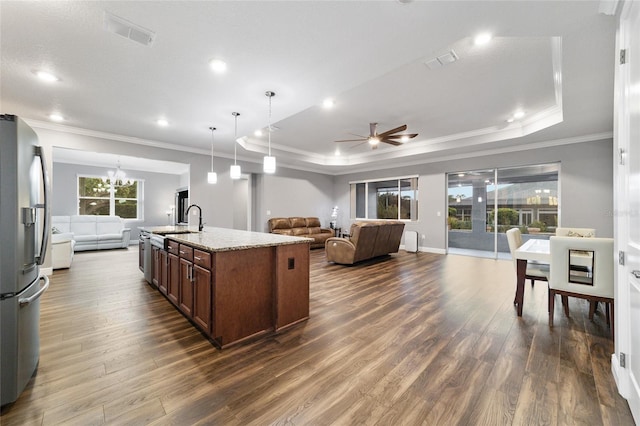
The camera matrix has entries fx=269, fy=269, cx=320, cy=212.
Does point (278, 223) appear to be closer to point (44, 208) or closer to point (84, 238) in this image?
point (84, 238)

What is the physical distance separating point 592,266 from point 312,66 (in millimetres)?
3364

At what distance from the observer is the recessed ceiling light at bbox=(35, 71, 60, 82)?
119 inches

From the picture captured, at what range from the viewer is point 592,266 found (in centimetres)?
255

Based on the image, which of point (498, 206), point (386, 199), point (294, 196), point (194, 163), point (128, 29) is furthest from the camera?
point (294, 196)

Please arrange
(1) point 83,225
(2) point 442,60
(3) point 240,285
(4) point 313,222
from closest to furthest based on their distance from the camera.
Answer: (3) point 240,285, (2) point 442,60, (1) point 83,225, (4) point 313,222

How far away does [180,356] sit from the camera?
2.17 meters

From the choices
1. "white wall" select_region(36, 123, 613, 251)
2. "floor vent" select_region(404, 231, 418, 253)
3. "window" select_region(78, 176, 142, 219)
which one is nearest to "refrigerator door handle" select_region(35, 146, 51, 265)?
"white wall" select_region(36, 123, 613, 251)

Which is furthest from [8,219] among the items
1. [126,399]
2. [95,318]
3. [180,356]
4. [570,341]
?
[570,341]

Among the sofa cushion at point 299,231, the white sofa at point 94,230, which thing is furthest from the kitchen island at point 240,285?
the white sofa at point 94,230

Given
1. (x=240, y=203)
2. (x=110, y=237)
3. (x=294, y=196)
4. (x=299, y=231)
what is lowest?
(x=110, y=237)

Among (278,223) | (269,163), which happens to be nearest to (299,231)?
(278,223)

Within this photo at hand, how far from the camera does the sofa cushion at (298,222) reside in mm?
8724

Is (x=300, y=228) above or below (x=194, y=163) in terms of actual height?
below

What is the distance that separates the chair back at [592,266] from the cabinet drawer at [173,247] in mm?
3929
